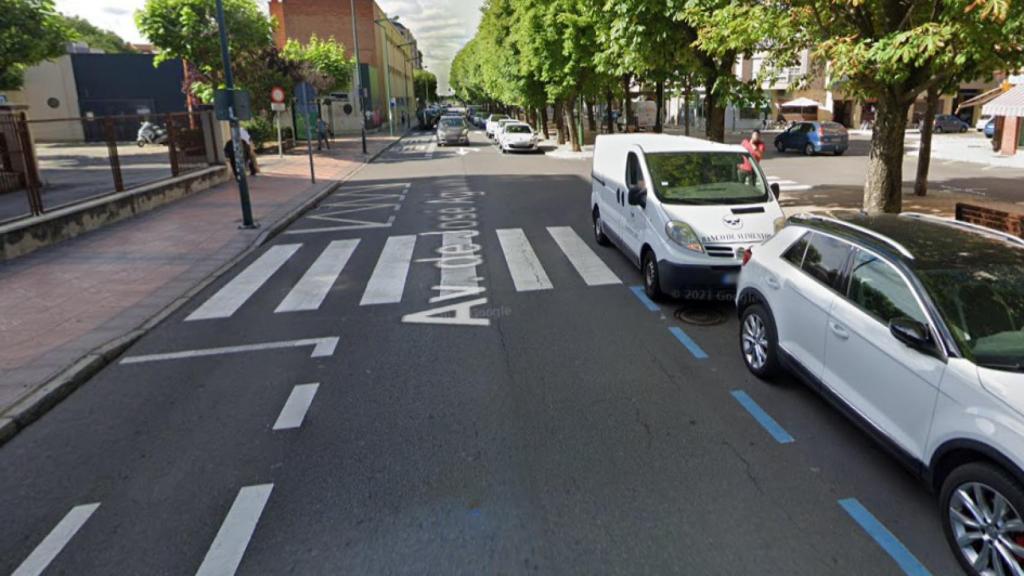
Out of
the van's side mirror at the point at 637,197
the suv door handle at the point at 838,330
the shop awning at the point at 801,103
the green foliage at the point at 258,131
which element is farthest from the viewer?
the shop awning at the point at 801,103

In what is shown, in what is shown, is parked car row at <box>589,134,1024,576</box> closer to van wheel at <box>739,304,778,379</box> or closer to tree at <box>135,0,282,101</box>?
van wheel at <box>739,304,778,379</box>

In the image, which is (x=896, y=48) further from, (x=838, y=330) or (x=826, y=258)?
(x=838, y=330)

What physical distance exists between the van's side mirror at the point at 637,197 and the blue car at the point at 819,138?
79.5 feet

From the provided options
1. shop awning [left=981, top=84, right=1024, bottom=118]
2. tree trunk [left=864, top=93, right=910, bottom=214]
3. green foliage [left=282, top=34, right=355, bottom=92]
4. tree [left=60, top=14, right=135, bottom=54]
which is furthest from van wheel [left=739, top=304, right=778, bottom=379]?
tree [left=60, top=14, right=135, bottom=54]

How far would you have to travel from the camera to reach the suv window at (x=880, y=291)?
13.0ft

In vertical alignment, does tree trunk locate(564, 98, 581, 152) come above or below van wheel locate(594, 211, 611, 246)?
above

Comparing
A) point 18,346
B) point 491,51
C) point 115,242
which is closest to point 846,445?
point 18,346

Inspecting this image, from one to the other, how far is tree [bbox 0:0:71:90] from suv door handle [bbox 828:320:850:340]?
2226cm

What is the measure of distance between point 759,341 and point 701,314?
72.6 inches

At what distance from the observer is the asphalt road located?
11.9ft

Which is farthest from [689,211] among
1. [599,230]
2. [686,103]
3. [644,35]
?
[686,103]

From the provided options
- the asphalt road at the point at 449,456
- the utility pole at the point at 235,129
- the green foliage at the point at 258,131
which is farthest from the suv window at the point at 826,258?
the green foliage at the point at 258,131

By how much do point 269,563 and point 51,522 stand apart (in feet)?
5.25

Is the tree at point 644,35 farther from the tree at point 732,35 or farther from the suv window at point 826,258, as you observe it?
the suv window at point 826,258
